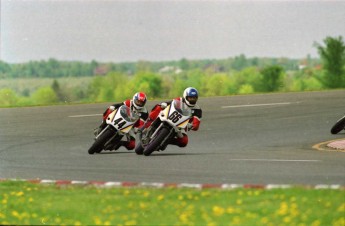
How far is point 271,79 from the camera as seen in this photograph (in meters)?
68.5

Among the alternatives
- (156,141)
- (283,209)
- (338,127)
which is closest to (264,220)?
(283,209)

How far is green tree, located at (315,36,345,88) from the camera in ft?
203

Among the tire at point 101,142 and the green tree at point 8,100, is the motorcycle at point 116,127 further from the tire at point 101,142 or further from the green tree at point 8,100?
the green tree at point 8,100

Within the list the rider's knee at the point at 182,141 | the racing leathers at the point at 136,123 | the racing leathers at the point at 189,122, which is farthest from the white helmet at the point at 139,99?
the rider's knee at the point at 182,141

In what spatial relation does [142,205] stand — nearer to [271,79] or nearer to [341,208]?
[341,208]

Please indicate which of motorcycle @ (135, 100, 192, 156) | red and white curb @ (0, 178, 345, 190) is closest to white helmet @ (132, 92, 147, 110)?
motorcycle @ (135, 100, 192, 156)

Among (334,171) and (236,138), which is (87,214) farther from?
(236,138)

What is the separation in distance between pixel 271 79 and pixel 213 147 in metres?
38.0

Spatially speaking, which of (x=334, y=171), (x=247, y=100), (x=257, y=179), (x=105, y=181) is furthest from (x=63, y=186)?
(x=247, y=100)

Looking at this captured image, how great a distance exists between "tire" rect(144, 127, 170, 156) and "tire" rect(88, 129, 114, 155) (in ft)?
3.39

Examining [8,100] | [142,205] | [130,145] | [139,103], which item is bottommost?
[8,100]

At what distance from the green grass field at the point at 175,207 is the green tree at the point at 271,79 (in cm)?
4461

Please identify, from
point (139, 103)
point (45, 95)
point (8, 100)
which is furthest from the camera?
point (8, 100)

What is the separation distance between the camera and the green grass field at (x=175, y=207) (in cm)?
1839
